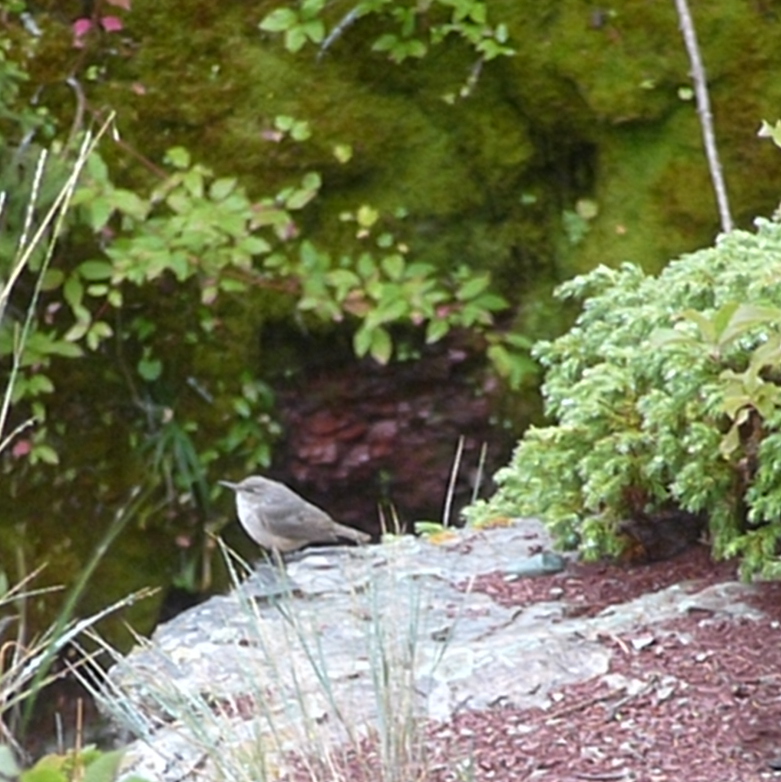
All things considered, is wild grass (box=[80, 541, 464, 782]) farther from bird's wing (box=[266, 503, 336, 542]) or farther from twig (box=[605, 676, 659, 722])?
bird's wing (box=[266, 503, 336, 542])

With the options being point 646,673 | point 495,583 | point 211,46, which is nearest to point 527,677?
point 646,673

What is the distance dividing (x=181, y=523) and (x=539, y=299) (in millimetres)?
1365

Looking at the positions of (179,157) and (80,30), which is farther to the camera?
(80,30)

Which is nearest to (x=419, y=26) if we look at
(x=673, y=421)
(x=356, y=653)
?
(x=673, y=421)

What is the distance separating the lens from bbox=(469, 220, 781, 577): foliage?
327 centimetres

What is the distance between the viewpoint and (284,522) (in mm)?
4699

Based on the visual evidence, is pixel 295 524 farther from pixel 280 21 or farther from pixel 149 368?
pixel 280 21

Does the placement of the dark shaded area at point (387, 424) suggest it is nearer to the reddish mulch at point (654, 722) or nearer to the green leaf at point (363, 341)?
the green leaf at point (363, 341)

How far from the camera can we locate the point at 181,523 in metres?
5.70

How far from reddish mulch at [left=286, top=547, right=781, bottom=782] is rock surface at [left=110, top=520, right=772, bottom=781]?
0.05m

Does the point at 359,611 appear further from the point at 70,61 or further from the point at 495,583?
the point at 70,61

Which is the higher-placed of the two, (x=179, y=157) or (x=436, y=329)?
(x=179, y=157)

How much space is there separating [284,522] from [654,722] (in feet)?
5.87

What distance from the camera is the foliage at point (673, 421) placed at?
3270 millimetres
